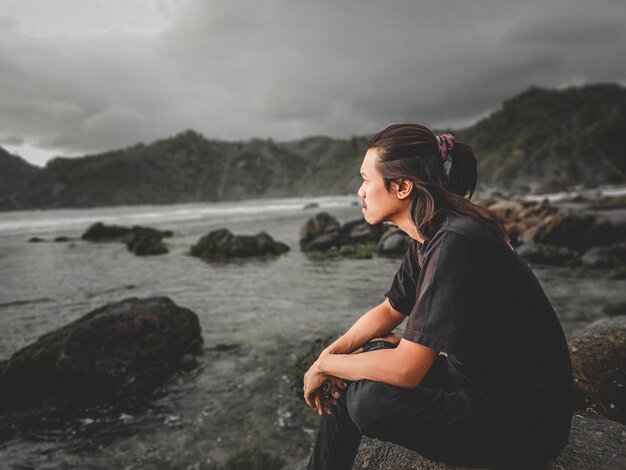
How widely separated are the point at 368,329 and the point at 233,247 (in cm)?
1834

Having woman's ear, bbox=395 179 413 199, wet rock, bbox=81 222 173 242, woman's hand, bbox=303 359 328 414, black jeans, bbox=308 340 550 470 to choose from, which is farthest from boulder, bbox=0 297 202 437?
wet rock, bbox=81 222 173 242

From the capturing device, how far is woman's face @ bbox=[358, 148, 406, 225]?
2258mm

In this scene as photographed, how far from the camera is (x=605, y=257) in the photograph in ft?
46.6

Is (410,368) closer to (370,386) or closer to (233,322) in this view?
(370,386)

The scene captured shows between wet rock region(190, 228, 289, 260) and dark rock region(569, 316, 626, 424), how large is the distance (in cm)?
1730

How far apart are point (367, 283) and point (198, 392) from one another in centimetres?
795

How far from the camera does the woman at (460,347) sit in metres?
1.70

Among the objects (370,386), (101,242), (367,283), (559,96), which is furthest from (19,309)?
(559,96)

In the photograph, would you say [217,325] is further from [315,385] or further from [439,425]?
[439,425]

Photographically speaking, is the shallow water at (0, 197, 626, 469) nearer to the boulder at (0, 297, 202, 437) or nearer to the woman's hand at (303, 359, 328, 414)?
the boulder at (0, 297, 202, 437)

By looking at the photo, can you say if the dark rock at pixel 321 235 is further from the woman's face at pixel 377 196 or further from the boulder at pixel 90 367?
the woman's face at pixel 377 196

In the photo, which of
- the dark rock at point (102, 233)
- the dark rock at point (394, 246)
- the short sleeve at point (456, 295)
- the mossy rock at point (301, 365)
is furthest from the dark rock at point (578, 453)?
the dark rock at point (102, 233)

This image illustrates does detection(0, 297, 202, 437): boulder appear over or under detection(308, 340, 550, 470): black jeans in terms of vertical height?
under

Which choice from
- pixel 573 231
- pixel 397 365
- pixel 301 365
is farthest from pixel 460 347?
pixel 573 231
